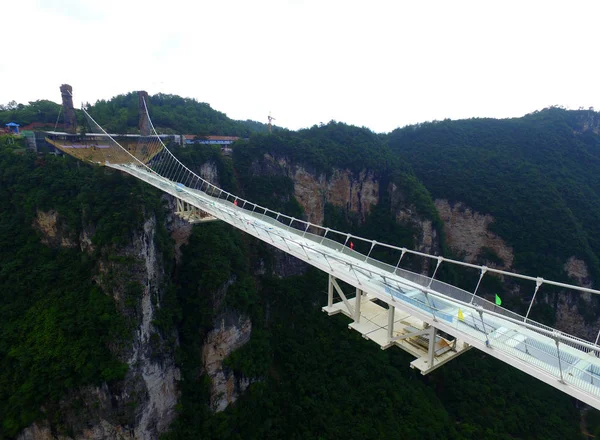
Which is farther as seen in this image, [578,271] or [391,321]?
[578,271]

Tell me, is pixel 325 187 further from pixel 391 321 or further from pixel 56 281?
pixel 391 321

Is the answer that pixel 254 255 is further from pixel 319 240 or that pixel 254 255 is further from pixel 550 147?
pixel 550 147

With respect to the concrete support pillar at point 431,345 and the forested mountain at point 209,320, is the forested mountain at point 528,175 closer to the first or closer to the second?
the forested mountain at point 209,320

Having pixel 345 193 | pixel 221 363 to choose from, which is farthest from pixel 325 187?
pixel 221 363

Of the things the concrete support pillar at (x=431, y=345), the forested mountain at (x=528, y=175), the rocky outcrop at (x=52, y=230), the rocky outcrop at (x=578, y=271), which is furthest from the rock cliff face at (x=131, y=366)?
the rocky outcrop at (x=578, y=271)

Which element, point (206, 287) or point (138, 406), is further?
point (206, 287)

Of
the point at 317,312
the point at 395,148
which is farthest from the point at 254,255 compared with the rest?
the point at 395,148
